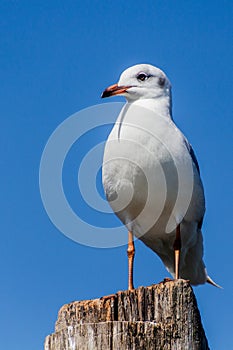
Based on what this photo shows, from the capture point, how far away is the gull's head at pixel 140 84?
374 inches

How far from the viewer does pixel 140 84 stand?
9.53m

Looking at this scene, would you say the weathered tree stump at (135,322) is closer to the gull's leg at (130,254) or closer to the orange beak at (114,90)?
the gull's leg at (130,254)

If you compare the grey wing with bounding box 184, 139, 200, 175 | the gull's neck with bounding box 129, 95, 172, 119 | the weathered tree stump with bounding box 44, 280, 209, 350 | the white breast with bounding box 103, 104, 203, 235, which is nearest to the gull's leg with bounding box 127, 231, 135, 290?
the white breast with bounding box 103, 104, 203, 235

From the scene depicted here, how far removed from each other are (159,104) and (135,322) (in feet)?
15.4

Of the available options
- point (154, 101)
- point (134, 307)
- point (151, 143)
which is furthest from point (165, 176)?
point (134, 307)

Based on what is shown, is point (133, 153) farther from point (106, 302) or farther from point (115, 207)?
point (106, 302)

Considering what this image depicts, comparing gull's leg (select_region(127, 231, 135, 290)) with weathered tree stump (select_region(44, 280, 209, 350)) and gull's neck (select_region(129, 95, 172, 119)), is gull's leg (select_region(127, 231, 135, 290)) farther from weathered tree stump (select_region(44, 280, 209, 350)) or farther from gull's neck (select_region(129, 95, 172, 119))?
weathered tree stump (select_region(44, 280, 209, 350))

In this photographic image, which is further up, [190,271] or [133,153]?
[133,153]

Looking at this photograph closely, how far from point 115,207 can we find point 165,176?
2.88 ft

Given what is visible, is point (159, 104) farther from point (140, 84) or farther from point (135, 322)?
point (135, 322)

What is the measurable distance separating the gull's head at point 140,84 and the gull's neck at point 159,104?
0.18ft

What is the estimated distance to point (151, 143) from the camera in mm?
8719

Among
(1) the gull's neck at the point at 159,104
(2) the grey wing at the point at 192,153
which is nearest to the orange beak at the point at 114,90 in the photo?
(1) the gull's neck at the point at 159,104

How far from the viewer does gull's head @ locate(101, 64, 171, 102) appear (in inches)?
374
